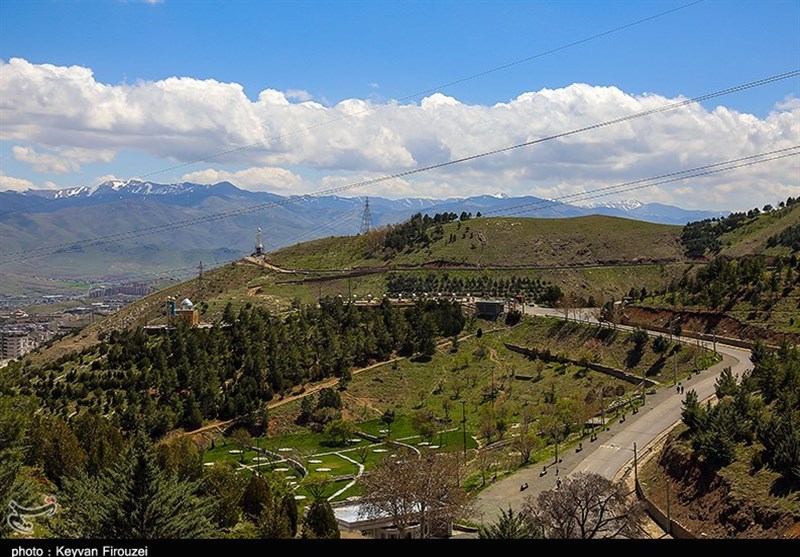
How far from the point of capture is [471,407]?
181 feet

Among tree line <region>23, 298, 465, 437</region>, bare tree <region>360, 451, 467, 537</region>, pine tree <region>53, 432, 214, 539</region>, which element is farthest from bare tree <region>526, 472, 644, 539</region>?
tree line <region>23, 298, 465, 437</region>

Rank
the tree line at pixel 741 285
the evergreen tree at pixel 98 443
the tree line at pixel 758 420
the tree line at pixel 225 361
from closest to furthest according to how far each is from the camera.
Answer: the tree line at pixel 758 420 → the evergreen tree at pixel 98 443 → the tree line at pixel 225 361 → the tree line at pixel 741 285

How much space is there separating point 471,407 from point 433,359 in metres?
11.1

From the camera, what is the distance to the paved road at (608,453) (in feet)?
111

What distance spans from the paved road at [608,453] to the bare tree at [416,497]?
5.41ft

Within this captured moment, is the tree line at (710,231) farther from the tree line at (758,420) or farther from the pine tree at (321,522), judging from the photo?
the pine tree at (321,522)

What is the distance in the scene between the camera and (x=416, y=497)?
93.0ft

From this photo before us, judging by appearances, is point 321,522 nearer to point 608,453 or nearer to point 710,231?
point 608,453

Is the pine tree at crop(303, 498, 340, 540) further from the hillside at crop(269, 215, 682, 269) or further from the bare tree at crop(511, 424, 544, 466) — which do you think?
the hillside at crop(269, 215, 682, 269)

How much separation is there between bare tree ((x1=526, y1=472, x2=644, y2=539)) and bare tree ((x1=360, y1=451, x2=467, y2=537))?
380cm

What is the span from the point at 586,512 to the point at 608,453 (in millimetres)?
13672

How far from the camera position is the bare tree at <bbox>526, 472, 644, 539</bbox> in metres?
24.1

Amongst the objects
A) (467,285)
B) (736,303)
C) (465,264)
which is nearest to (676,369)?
(736,303)

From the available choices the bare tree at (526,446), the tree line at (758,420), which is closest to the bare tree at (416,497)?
the tree line at (758,420)
